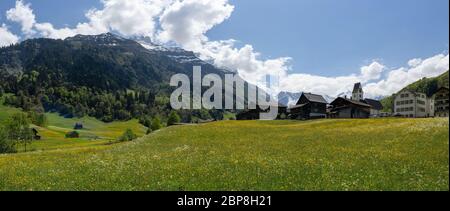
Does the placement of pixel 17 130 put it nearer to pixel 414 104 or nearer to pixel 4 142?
pixel 4 142

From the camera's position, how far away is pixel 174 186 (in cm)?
2119

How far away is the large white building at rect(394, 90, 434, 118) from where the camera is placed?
64562mm

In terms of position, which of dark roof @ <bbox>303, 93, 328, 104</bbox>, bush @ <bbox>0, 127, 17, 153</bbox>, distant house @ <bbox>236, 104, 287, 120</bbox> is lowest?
bush @ <bbox>0, 127, 17, 153</bbox>

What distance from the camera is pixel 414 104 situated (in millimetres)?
68688

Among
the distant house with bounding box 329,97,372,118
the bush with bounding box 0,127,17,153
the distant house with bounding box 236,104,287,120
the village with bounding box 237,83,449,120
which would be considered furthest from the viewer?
the distant house with bounding box 236,104,287,120

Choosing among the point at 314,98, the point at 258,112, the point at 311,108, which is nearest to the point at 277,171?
the point at 311,108

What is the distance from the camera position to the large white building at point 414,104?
64562mm

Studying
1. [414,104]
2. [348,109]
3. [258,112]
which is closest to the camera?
[414,104]

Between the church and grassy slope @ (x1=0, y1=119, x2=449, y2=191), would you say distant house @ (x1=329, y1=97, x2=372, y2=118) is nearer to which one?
the church

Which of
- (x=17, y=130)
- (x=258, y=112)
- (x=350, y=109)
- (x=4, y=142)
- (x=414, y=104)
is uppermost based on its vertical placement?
(x=414, y=104)

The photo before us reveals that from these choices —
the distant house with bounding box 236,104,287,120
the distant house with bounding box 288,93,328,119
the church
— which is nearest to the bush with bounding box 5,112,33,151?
the distant house with bounding box 236,104,287,120

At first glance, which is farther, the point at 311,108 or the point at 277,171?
the point at 311,108

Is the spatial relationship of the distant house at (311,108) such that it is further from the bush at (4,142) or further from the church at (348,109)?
the bush at (4,142)

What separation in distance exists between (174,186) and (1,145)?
115870 millimetres
